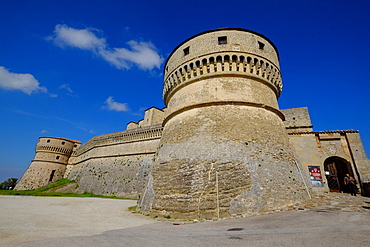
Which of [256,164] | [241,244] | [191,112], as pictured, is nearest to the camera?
[241,244]

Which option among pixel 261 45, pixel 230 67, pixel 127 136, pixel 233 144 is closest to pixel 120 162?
pixel 127 136

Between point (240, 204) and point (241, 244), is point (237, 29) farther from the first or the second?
point (241, 244)

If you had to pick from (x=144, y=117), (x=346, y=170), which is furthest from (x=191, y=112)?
(x=144, y=117)

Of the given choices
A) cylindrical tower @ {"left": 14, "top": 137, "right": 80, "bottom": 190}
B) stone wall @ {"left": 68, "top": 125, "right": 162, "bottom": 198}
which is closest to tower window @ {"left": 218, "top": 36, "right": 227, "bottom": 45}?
stone wall @ {"left": 68, "top": 125, "right": 162, "bottom": 198}

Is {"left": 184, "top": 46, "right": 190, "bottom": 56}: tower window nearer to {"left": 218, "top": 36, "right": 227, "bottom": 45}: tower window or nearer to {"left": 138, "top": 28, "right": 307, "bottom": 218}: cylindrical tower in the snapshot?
{"left": 138, "top": 28, "right": 307, "bottom": 218}: cylindrical tower

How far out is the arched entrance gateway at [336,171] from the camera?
1113cm

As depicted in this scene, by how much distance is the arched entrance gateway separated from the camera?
11.1 meters

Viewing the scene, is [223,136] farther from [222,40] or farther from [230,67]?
[222,40]

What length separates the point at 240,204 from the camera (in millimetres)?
6285

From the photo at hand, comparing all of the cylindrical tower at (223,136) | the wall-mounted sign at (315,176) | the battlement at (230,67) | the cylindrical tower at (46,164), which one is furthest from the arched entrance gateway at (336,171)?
the cylindrical tower at (46,164)

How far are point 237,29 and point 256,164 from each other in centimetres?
800

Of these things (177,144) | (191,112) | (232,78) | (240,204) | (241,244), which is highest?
(232,78)

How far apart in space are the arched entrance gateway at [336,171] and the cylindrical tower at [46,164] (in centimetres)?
3881

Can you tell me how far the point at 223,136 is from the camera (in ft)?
26.5
